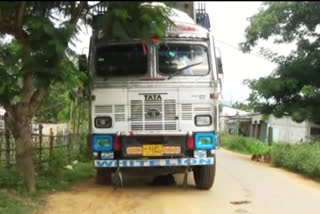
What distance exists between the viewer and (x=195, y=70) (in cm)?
973

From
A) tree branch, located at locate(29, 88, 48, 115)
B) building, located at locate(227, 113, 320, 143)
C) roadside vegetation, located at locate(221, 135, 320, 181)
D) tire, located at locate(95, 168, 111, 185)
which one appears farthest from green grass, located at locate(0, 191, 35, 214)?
building, located at locate(227, 113, 320, 143)

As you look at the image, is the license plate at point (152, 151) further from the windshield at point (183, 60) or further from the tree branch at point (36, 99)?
the tree branch at point (36, 99)

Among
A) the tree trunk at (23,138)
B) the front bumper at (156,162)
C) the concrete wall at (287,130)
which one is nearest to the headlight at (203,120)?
the front bumper at (156,162)

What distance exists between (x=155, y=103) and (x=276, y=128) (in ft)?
90.5

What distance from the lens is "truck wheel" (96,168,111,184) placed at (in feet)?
35.1

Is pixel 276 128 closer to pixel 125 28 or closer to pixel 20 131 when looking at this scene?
pixel 20 131

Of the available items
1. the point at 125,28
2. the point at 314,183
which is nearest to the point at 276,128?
the point at 314,183

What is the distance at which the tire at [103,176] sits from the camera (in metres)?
10.7

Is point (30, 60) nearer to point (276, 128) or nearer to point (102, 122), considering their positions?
point (102, 122)

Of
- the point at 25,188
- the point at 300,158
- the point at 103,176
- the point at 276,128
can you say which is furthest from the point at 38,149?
the point at 276,128

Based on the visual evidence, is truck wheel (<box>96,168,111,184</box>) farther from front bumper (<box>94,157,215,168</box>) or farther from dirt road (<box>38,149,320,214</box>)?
front bumper (<box>94,157,215,168</box>)

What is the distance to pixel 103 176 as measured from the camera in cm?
1077

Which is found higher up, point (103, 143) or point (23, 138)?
point (23, 138)

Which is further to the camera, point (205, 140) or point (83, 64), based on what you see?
point (205, 140)
